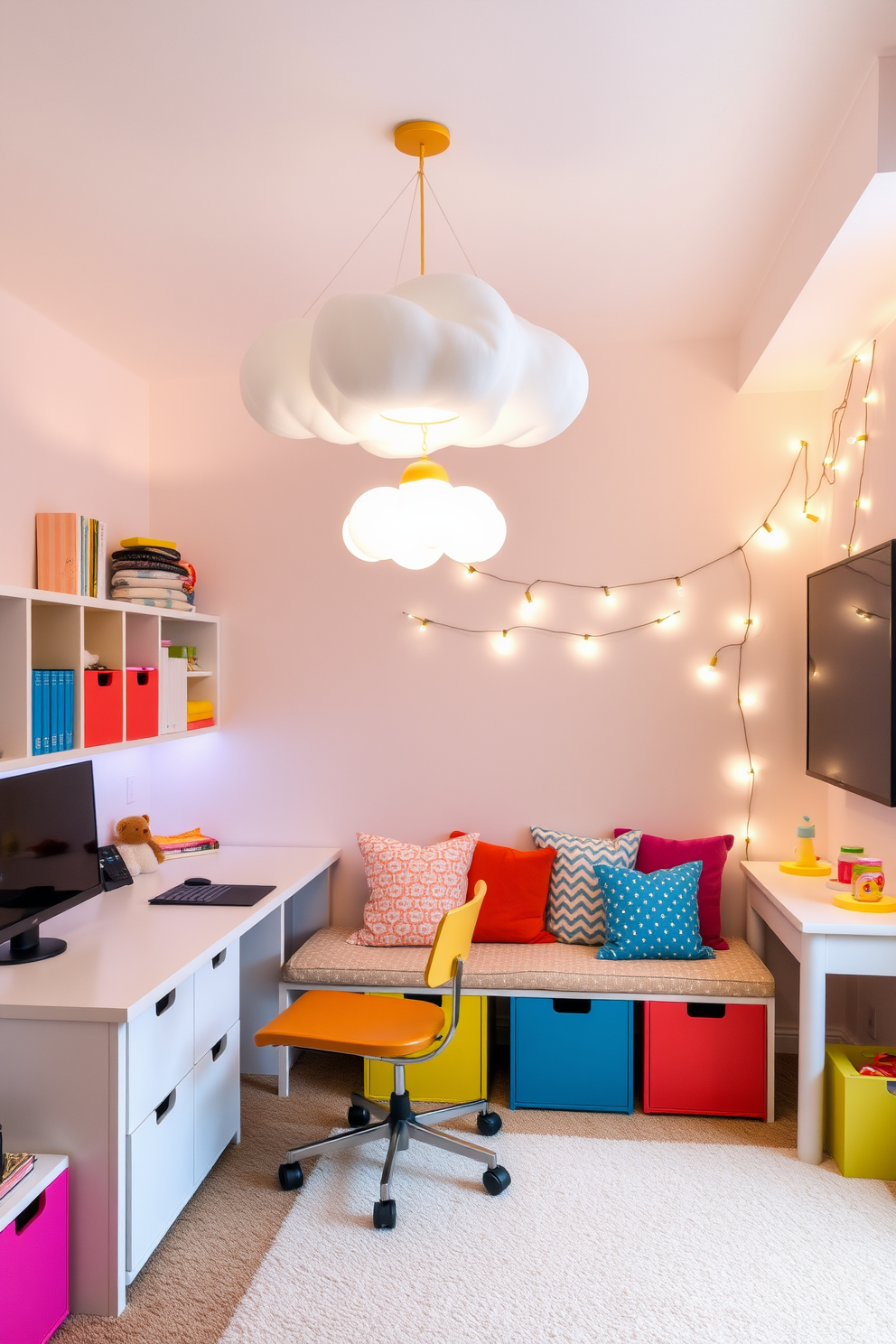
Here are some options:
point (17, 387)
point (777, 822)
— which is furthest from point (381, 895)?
point (17, 387)

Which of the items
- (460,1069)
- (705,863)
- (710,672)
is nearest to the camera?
(460,1069)

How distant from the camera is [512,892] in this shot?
3.35 m

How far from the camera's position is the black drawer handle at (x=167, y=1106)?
2205mm

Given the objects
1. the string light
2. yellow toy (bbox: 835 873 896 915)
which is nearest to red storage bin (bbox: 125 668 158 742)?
the string light

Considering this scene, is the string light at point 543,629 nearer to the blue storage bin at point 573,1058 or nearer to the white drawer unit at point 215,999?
the blue storage bin at point 573,1058

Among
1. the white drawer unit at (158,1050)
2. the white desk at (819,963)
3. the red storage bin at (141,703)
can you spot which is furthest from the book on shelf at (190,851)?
the white desk at (819,963)

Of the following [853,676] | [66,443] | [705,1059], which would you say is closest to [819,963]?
[705,1059]

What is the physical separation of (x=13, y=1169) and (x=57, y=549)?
1895 mm

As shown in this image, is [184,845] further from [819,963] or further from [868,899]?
[868,899]

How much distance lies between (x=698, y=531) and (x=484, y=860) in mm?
1514

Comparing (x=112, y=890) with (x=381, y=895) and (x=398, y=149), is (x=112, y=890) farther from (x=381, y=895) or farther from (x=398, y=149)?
(x=398, y=149)

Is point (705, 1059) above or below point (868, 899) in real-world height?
below

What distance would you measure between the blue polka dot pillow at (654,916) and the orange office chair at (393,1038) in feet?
2.32

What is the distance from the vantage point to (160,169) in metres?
2.33
